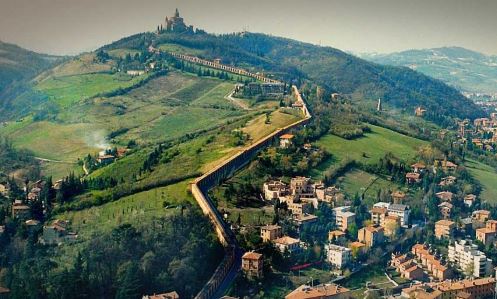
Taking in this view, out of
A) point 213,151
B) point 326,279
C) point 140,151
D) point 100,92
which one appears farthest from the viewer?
point 100,92

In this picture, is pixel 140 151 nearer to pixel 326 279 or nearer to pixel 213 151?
pixel 213 151

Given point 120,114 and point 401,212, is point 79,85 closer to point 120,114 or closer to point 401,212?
point 120,114

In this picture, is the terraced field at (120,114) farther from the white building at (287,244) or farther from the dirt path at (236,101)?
the white building at (287,244)

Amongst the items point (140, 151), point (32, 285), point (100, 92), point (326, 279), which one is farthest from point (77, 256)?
point (100, 92)

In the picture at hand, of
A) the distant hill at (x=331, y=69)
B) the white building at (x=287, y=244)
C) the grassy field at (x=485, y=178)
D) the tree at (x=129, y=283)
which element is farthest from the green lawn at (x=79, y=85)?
the tree at (x=129, y=283)

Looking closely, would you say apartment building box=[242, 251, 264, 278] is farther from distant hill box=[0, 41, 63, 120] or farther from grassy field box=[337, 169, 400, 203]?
distant hill box=[0, 41, 63, 120]

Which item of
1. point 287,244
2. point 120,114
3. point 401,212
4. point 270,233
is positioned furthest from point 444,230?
point 120,114

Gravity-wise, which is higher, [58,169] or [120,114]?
[120,114]
